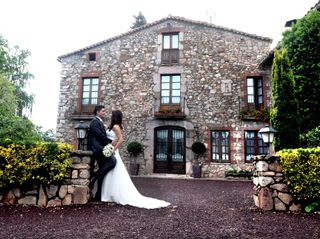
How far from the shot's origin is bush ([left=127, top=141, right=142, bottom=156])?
11883 mm

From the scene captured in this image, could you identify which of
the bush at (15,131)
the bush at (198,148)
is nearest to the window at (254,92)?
the bush at (198,148)

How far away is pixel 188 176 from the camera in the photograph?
1162 centimetres

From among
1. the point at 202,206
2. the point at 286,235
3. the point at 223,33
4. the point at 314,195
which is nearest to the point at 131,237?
the point at 286,235

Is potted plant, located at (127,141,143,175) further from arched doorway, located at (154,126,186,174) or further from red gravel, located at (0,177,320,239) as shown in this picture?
red gravel, located at (0,177,320,239)

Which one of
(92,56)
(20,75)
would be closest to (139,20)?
(92,56)

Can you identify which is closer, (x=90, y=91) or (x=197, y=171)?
(x=197, y=171)

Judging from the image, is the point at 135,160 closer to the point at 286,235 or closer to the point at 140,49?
the point at 140,49

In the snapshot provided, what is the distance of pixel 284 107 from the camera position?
823 centimetres

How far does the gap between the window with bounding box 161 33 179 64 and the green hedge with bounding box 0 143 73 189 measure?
9388 millimetres

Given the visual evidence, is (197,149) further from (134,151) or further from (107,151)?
(107,151)

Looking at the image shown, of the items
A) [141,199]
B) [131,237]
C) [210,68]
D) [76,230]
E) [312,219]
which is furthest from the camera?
[210,68]

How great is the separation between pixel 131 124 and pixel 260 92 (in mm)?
6327

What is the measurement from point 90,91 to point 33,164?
30.9 feet

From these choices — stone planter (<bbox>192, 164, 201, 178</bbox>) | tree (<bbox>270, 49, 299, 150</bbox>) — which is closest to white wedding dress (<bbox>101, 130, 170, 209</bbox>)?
tree (<bbox>270, 49, 299, 150</bbox>)
